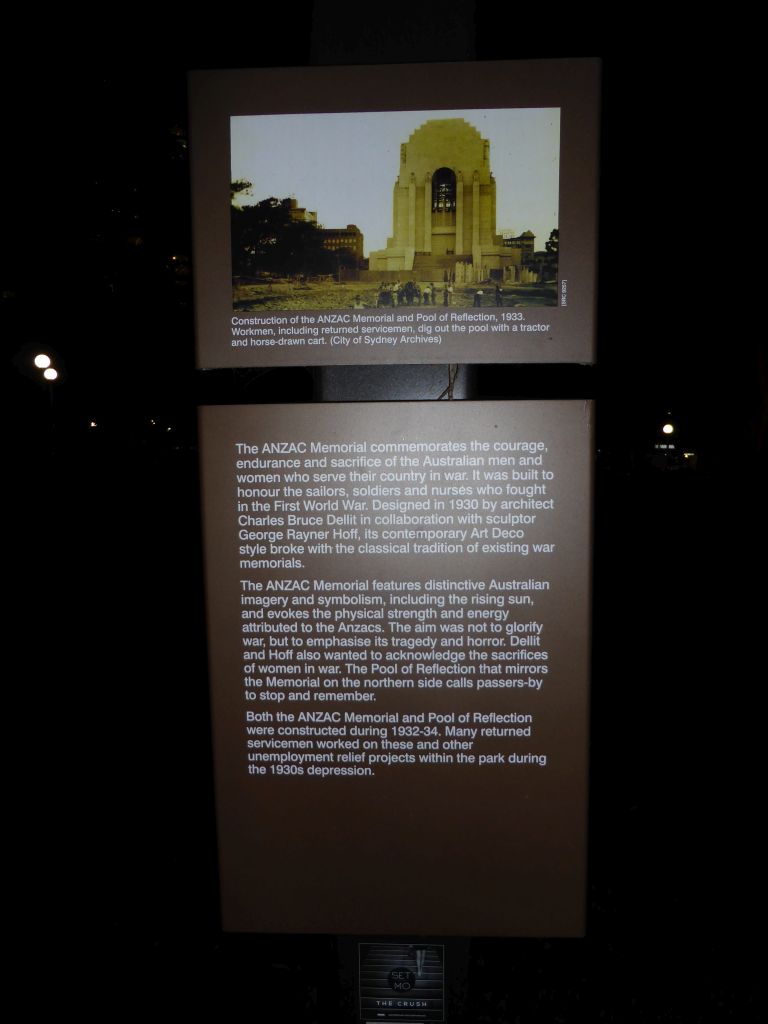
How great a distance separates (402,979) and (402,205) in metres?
2.46

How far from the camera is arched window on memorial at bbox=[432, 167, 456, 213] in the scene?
197 centimetres

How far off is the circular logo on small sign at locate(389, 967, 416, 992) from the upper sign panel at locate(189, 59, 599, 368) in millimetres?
2008

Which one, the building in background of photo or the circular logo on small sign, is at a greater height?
the building in background of photo

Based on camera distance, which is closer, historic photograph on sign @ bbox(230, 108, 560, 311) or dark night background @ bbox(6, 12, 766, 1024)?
historic photograph on sign @ bbox(230, 108, 560, 311)

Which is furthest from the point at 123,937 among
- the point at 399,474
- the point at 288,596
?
the point at 399,474

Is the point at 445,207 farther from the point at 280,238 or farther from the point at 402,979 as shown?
the point at 402,979

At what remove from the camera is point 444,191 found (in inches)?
77.8

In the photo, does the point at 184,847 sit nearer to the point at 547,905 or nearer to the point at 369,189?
the point at 547,905

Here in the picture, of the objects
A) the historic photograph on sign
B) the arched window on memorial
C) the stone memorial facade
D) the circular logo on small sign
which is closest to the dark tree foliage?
the historic photograph on sign

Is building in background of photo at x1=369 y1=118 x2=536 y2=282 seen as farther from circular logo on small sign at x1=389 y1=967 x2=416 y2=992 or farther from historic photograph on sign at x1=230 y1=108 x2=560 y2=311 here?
circular logo on small sign at x1=389 y1=967 x2=416 y2=992

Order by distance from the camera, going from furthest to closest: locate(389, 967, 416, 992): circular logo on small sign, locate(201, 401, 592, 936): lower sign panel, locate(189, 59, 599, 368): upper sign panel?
locate(389, 967, 416, 992): circular logo on small sign, locate(201, 401, 592, 936): lower sign panel, locate(189, 59, 599, 368): upper sign panel

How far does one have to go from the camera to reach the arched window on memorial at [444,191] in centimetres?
197

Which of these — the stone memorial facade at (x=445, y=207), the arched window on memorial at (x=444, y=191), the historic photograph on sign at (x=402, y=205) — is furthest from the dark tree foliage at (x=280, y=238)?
the arched window on memorial at (x=444, y=191)

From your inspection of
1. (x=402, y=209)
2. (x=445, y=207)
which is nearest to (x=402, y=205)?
(x=402, y=209)
